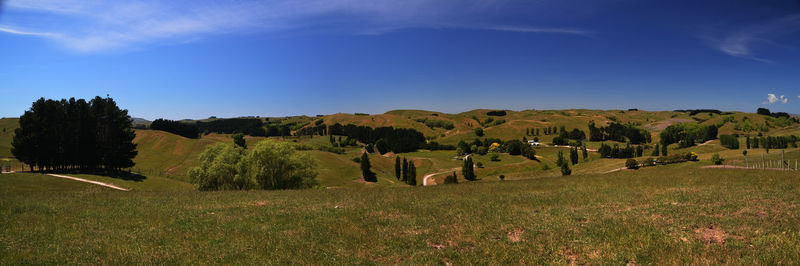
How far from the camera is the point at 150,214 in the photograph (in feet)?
58.6

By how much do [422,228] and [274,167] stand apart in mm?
38478

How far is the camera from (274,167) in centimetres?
4841

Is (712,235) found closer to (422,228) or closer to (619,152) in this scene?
(422,228)

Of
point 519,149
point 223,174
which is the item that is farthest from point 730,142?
point 223,174

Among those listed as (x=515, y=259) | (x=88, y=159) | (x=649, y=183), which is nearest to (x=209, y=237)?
(x=515, y=259)

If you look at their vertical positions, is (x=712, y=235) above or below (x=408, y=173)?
above

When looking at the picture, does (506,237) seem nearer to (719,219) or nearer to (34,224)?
(719,219)

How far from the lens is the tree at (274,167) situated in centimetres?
4747

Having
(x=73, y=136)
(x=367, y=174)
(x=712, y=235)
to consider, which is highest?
(x=73, y=136)

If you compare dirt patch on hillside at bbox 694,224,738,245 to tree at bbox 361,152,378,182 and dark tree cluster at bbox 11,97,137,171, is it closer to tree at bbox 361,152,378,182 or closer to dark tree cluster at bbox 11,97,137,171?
dark tree cluster at bbox 11,97,137,171

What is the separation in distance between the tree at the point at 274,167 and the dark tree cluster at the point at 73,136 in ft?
128

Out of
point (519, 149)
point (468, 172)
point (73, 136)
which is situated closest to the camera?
point (73, 136)

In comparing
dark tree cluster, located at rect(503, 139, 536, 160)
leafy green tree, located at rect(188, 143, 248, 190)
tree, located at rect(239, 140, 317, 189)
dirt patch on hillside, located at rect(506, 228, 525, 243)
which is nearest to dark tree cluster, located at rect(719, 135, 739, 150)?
dark tree cluster, located at rect(503, 139, 536, 160)

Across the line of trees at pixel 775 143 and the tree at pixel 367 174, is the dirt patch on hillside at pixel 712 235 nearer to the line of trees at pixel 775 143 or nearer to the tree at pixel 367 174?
the tree at pixel 367 174
